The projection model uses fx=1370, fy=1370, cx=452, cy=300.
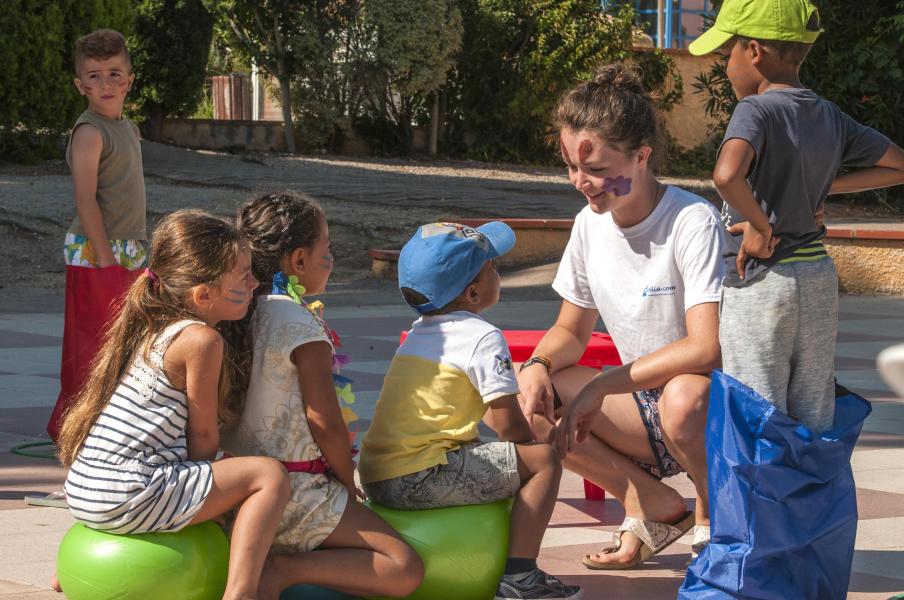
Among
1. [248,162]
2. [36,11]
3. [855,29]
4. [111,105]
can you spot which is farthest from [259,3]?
[111,105]

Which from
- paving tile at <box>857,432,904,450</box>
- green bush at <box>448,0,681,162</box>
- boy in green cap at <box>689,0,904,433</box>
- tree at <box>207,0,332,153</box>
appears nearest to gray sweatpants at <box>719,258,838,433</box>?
boy in green cap at <box>689,0,904,433</box>

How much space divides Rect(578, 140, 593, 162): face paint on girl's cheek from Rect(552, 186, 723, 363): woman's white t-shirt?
0.27 metres

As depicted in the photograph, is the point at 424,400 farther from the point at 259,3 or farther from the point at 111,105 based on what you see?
the point at 259,3

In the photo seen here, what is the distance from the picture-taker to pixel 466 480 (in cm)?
363

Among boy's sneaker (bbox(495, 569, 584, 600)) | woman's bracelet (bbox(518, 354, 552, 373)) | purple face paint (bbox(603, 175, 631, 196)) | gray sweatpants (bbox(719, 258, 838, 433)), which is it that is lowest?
boy's sneaker (bbox(495, 569, 584, 600))

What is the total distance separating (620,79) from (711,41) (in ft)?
1.39

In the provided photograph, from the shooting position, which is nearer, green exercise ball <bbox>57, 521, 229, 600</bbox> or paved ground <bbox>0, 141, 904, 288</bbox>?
green exercise ball <bbox>57, 521, 229, 600</bbox>

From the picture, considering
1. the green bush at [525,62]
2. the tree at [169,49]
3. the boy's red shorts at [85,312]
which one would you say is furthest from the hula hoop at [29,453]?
the green bush at [525,62]

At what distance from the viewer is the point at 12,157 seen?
63.8 feet

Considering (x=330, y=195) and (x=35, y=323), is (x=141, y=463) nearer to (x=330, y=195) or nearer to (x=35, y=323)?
(x=35, y=323)

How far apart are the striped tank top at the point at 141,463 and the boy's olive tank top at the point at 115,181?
2084mm

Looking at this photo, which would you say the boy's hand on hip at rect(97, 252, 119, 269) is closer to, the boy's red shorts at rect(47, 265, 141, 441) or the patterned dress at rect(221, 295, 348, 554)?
the boy's red shorts at rect(47, 265, 141, 441)

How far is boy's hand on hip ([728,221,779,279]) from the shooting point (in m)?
3.40

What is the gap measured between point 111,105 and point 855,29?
14882 mm
